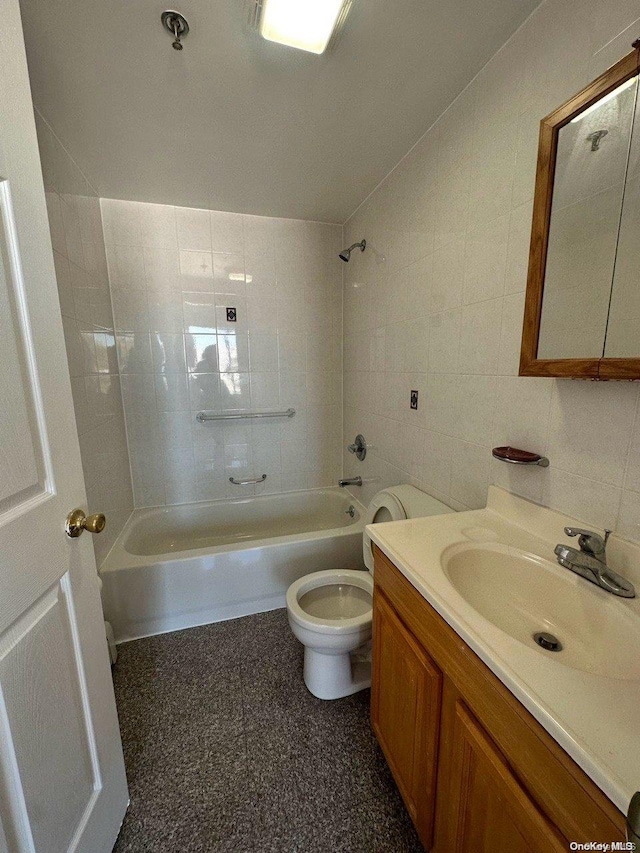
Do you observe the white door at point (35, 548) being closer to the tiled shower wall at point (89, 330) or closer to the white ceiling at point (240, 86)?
the white ceiling at point (240, 86)

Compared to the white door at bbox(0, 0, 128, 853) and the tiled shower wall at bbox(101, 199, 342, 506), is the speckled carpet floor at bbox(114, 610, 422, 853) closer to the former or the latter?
the white door at bbox(0, 0, 128, 853)

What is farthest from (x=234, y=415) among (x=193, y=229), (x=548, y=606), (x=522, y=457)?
(x=548, y=606)

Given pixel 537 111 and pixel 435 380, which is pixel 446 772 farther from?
pixel 537 111

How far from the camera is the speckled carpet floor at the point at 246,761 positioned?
97 cm

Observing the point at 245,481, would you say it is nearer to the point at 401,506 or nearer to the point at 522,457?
the point at 401,506

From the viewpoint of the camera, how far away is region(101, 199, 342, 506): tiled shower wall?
7.05 feet

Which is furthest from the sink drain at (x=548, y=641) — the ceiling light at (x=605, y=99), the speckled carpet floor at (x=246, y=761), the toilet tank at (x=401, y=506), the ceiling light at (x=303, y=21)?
the ceiling light at (x=303, y=21)

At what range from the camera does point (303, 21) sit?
948 mm

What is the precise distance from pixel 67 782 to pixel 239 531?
176 cm

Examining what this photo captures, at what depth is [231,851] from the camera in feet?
3.09

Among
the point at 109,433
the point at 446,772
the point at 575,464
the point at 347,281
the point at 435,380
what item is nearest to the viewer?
the point at 446,772

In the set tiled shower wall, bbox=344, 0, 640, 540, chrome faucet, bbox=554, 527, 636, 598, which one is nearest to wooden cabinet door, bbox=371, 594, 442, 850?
chrome faucet, bbox=554, 527, 636, 598

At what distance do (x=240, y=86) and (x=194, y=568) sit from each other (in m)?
2.11

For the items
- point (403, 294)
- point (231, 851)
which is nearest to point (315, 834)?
point (231, 851)
